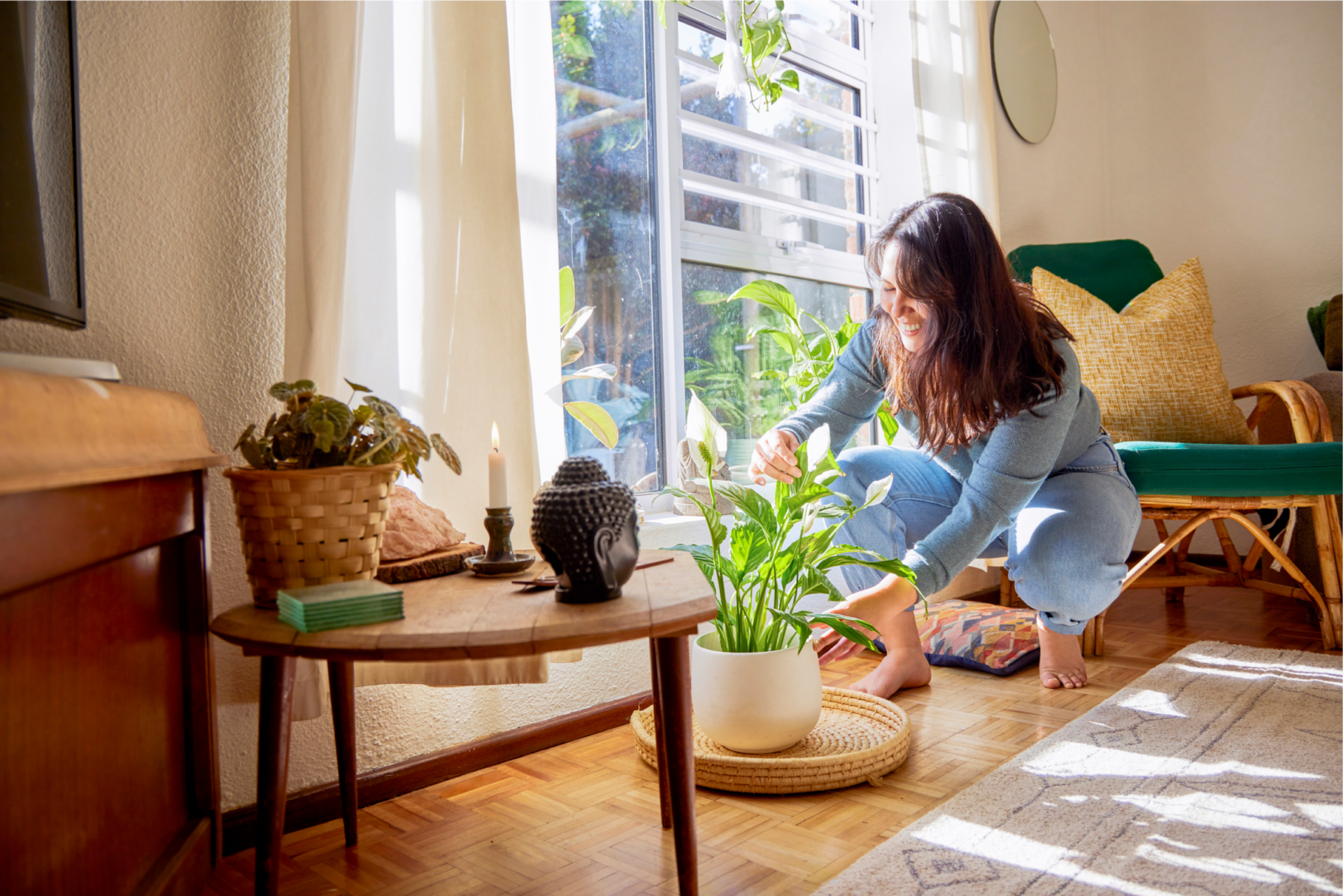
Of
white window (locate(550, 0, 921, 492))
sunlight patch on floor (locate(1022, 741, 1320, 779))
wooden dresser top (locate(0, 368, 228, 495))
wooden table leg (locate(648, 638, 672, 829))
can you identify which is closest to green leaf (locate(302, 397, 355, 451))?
wooden dresser top (locate(0, 368, 228, 495))

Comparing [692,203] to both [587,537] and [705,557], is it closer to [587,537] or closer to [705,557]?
[705,557]

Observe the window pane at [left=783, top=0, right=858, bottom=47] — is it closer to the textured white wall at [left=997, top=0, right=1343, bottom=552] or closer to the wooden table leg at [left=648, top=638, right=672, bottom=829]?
the textured white wall at [left=997, top=0, right=1343, bottom=552]

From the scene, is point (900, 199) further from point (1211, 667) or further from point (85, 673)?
point (85, 673)

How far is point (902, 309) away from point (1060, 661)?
787 mm

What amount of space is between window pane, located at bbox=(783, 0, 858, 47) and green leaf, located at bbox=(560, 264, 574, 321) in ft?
3.89

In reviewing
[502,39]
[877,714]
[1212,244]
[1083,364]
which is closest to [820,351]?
[1083,364]

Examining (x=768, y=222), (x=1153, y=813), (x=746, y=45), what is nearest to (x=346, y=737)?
(x=1153, y=813)

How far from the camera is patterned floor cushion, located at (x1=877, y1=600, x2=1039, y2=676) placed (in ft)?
6.38

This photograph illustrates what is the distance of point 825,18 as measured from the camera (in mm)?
2639

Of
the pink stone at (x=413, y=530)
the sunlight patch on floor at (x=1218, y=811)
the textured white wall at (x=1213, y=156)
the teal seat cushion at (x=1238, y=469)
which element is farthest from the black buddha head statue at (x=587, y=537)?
the textured white wall at (x=1213, y=156)

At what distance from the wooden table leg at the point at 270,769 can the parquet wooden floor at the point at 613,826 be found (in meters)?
0.21

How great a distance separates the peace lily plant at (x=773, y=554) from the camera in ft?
4.34

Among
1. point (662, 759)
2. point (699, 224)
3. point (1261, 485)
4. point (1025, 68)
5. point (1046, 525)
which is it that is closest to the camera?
point (662, 759)

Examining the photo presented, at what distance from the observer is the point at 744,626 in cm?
140
